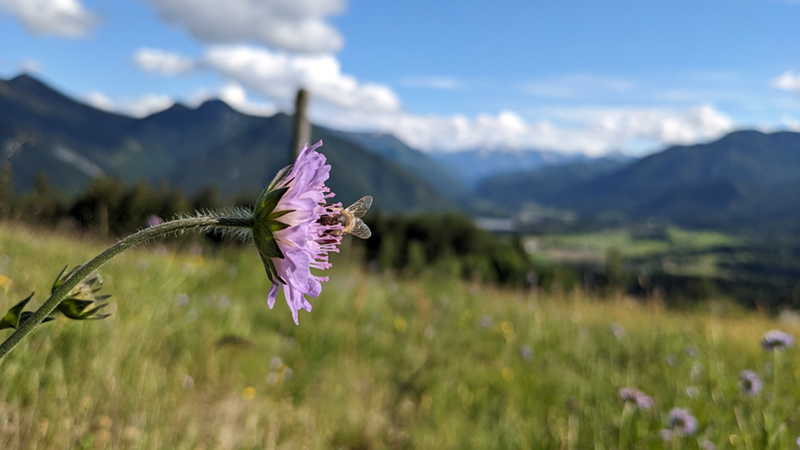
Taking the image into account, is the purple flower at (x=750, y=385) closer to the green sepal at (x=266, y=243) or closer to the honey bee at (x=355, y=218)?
the honey bee at (x=355, y=218)

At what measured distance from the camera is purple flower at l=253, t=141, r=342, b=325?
0.94 meters

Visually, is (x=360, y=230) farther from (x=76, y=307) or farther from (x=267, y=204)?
(x=76, y=307)

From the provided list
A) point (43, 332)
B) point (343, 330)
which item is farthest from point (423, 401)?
point (43, 332)

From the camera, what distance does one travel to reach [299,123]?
26.1 feet

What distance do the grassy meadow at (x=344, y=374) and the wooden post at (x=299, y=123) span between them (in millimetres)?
1960

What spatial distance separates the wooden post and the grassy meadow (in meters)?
1.96

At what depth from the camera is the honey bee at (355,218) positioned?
119 centimetres

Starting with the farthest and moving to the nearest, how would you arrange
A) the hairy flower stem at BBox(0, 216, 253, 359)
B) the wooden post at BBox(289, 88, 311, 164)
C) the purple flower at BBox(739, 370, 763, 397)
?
the wooden post at BBox(289, 88, 311, 164) → the purple flower at BBox(739, 370, 763, 397) → the hairy flower stem at BBox(0, 216, 253, 359)

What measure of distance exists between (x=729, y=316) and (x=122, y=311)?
386 inches

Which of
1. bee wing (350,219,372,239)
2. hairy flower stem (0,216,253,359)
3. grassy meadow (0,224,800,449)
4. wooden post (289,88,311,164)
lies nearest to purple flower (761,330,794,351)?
grassy meadow (0,224,800,449)

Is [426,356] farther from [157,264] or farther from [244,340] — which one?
[157,264]

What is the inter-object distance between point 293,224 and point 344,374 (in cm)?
352

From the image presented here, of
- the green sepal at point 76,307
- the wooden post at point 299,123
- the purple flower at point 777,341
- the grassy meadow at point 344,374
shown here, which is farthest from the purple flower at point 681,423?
the wooden post at point 299,123

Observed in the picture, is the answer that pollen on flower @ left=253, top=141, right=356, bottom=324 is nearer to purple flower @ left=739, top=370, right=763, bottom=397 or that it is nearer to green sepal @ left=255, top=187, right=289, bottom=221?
green sepal @ left=255, top=187, right=289, bottom=221
